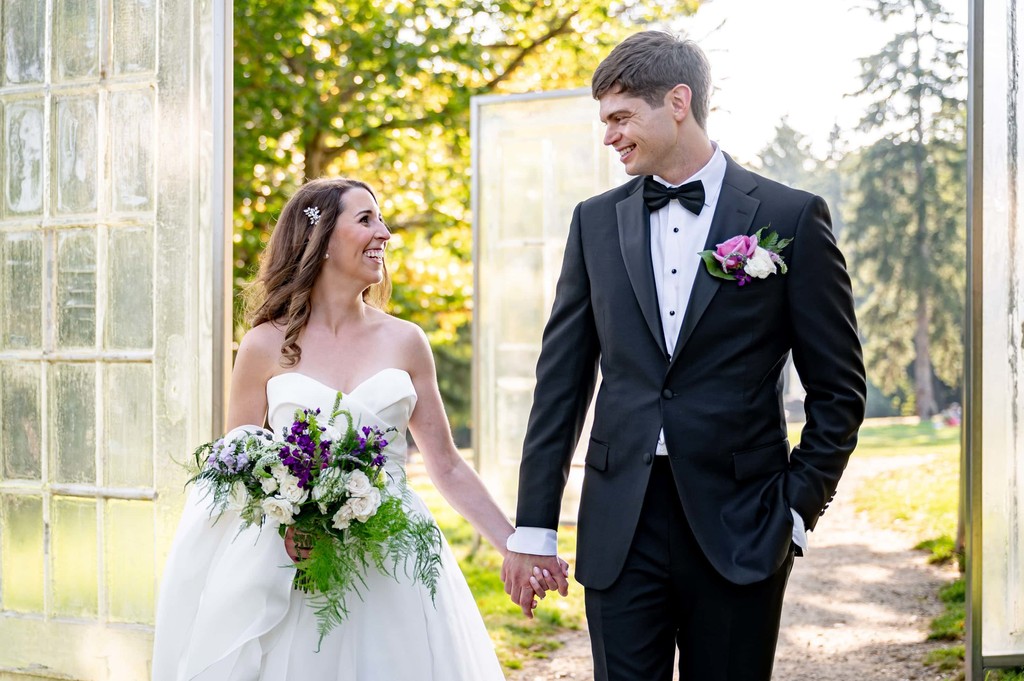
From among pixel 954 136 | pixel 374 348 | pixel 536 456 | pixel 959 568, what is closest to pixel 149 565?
pixel 374 348

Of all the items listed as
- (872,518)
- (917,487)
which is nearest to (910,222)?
(917,487)

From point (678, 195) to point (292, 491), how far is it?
110 centimetres

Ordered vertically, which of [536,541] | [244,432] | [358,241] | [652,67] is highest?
[652,67]

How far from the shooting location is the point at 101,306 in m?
3.47

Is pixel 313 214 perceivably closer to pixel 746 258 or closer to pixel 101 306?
pixel 101 306

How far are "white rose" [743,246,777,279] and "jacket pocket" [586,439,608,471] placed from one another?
51 cm

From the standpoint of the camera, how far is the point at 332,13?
9133mm

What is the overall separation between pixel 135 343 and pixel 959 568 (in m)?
5.34

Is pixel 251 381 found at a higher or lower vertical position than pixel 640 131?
lower

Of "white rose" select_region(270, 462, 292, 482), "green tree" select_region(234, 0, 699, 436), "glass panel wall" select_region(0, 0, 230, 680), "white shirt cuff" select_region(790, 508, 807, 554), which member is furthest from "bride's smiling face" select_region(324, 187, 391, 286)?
"green tree" select_region(234, 0, 699, 436)

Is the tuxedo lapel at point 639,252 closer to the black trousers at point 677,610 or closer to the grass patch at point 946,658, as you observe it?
the black trousers at point 677,610

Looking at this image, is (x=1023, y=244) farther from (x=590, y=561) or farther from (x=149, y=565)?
(x=149, y=565)

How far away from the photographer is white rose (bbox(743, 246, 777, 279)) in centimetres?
211

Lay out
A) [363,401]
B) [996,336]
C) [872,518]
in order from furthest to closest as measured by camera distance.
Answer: [872,518] < [996,336] < [363,401]
